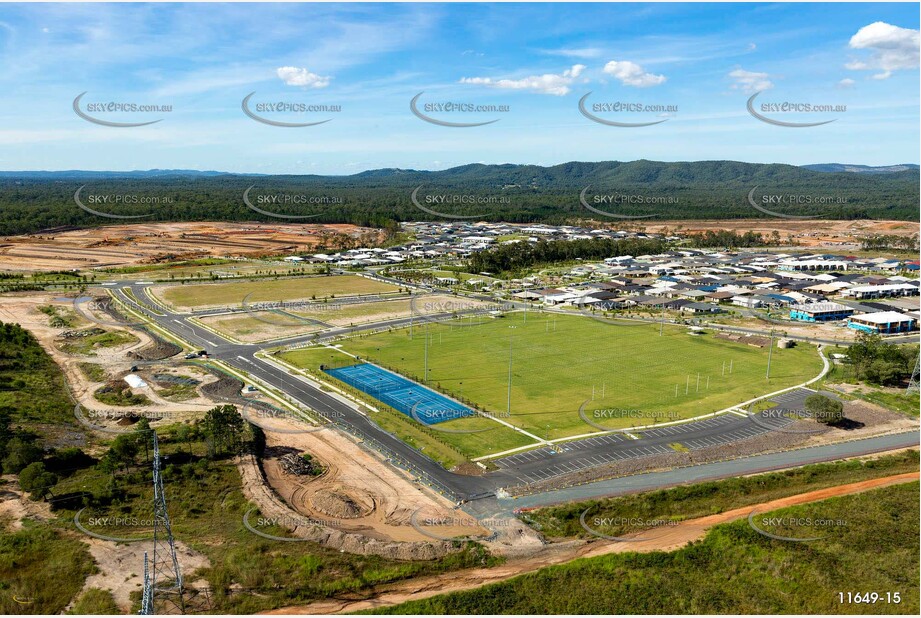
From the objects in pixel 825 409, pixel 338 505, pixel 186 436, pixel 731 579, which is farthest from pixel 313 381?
pixel 825 409

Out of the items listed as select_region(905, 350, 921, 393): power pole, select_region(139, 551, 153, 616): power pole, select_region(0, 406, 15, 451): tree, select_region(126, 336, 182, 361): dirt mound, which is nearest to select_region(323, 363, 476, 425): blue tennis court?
select_region(126, 336, 182, 361): dirt mound

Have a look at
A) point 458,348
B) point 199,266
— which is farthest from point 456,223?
point 458,348

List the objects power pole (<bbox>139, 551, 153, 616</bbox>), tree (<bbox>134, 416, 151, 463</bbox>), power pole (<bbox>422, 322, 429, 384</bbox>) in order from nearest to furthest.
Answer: power pole (<bbox>139, 551, 153, 616</bbox>) < tree (<bbox>134, 416, 151, 463</bbox>) < power pole (<bbox>422, 322, 429, 384</bbox>)

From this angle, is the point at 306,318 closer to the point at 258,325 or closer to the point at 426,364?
the point at 258,325

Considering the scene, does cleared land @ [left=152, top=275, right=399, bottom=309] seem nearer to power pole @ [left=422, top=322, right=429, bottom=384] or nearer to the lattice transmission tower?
power pole @ [left=422, top=322, right=429, bottom=384]

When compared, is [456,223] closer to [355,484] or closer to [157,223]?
[157,223]
